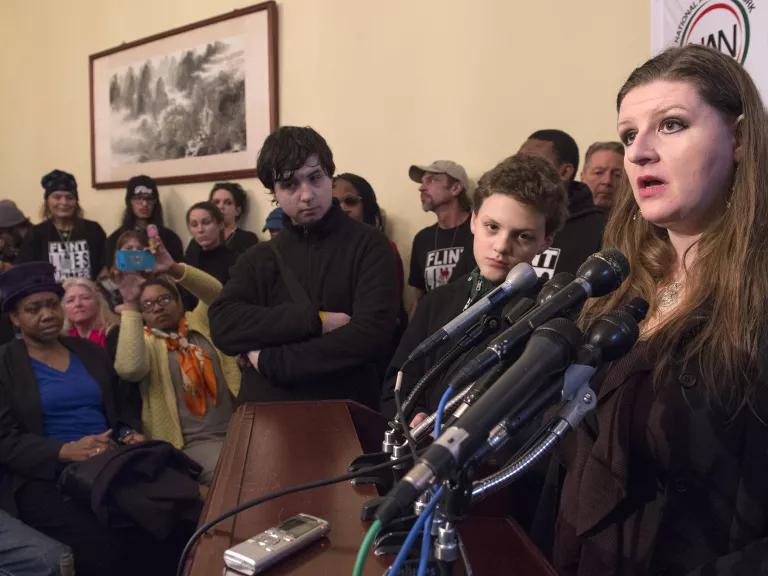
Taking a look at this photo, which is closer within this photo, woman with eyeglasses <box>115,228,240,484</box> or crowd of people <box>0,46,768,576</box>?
crowd of people <box>0,46,768,576</box>

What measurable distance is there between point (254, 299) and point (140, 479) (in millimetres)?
643

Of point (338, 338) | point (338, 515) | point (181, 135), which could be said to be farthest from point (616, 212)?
point (181, 135)

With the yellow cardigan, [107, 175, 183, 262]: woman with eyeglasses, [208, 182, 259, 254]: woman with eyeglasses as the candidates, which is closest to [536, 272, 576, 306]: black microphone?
the yellow cardigan

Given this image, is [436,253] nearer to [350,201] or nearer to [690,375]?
[350,201]

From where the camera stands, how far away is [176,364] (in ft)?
8.93

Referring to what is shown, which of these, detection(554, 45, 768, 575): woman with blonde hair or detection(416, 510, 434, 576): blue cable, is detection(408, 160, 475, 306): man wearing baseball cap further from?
detection(416, 510, 434, 576): blue cable

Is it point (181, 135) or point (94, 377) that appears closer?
point (94, 377)

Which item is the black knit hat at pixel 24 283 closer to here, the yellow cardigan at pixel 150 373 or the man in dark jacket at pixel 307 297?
the yellow cardigan at pixel 150 373

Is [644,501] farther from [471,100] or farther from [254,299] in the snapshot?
[471,100]

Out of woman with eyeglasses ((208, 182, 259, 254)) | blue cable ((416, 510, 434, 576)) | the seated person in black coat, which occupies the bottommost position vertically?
the seated person in black coat

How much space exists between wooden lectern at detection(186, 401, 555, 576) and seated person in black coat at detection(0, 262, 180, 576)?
114cm

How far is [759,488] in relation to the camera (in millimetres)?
945

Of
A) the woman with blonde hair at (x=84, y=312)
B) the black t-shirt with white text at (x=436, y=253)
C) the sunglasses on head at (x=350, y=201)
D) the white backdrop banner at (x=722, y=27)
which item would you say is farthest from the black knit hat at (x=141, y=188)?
the white backdrop banner at (x=722, y=27)

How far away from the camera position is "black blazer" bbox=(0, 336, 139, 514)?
7.41ft
